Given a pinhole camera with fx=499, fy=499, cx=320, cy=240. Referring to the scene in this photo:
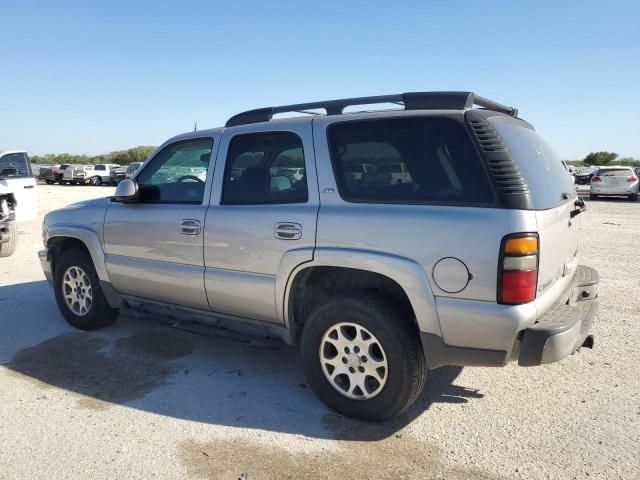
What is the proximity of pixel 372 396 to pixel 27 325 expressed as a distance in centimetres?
381

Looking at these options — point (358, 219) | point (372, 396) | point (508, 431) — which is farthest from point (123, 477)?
point (508, 431)

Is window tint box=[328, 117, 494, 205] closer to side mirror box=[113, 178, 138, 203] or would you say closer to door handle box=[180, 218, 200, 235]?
door handle box=[180, 218, 200, 235]

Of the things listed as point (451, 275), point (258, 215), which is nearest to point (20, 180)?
point (258, 215)

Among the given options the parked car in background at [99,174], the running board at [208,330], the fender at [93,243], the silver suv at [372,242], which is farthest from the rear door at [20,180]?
the parked car in background at [99,174]

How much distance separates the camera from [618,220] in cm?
1352

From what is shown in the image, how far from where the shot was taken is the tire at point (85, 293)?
4.74 meters

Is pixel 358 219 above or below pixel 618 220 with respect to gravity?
above

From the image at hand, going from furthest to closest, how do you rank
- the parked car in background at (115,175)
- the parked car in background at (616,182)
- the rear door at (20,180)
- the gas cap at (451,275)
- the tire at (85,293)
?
the parked car in background at (115,175) < the parked car in background at (616,182) < the rear door at (20,180) < the tire at (85,293) < the gas cap at (451,275)

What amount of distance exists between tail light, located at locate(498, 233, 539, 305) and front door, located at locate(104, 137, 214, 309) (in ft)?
7.20

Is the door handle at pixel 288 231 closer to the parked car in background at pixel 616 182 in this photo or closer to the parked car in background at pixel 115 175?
the parked car in background at pixel 616 182

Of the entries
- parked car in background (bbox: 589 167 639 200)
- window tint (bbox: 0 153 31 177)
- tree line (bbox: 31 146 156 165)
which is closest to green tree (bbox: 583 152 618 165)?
parked car in background (bbox: 589 167 639 200)

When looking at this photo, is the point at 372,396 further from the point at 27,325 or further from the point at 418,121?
the point at 27,325

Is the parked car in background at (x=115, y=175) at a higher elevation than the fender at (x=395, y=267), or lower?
lower

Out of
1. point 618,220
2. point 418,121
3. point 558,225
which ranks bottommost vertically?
point 618,220
